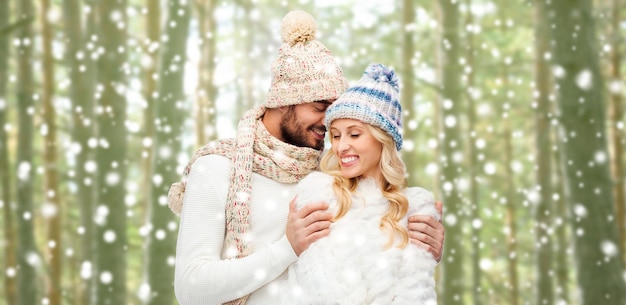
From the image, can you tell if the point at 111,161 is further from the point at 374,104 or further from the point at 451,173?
the point at 374,104

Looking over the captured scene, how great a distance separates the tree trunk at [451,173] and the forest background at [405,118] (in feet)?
0.06

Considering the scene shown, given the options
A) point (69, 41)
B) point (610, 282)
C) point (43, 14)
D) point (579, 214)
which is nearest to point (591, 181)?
point (579, 214)

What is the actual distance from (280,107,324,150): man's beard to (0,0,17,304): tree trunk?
3.42 meters

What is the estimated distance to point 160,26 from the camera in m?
7.60

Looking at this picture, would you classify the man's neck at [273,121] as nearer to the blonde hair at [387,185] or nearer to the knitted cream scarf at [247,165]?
the knitted cream scarf at [247,165]

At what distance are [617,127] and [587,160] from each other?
239 centimetres

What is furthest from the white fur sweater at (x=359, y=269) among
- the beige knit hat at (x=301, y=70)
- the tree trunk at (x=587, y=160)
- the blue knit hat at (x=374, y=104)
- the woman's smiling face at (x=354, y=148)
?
the tree trunk at (x=587, y=160)

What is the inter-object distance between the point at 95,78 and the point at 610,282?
4.67m

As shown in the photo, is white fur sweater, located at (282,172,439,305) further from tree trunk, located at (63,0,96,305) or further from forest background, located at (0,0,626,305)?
tree trunk, located at (63,0,96,305)

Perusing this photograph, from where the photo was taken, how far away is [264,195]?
2350 millimetres

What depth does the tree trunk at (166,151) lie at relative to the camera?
18.8ft

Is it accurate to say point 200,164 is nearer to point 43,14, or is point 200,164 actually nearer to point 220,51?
point 220,51

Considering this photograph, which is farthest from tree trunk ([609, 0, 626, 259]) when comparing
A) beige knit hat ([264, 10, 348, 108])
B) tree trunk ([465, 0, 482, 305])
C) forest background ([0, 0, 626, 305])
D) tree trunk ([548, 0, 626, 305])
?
beige knit hat ([264, 10, 348, 108])

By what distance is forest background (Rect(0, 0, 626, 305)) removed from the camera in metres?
5.04
